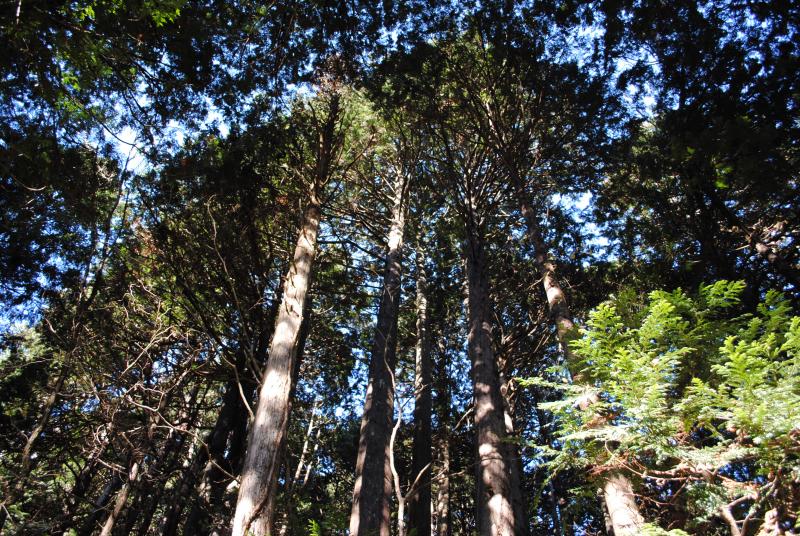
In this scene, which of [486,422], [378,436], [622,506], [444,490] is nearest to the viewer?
[622,506]

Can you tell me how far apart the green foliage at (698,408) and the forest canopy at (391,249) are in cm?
2

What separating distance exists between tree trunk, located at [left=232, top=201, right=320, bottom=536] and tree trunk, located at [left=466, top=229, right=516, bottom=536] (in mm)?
2407

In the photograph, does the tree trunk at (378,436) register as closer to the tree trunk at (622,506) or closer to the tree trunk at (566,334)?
the tree trunk at (566,334)

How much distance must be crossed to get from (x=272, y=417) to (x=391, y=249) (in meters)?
5.91

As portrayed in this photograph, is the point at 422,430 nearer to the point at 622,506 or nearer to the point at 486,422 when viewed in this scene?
the point at 486,422

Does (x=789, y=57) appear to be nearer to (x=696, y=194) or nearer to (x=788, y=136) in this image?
(x=788, y=136)

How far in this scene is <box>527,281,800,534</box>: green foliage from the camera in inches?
92.7

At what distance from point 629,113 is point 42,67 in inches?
332

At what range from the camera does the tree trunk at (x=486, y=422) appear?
4898 millimetres

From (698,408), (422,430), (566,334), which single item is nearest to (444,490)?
(422,430)

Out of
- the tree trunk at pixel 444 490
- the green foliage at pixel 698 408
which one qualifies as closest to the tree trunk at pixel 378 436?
the green foliage at pixel 698 408

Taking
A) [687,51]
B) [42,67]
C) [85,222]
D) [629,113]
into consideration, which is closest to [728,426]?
[687,51]

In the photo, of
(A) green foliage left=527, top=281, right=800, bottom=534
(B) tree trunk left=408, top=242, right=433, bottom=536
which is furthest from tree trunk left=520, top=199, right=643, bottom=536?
(B) tree trunk left=408, top=242, right=433, bottom=536

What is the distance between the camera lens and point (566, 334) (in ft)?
14.5
